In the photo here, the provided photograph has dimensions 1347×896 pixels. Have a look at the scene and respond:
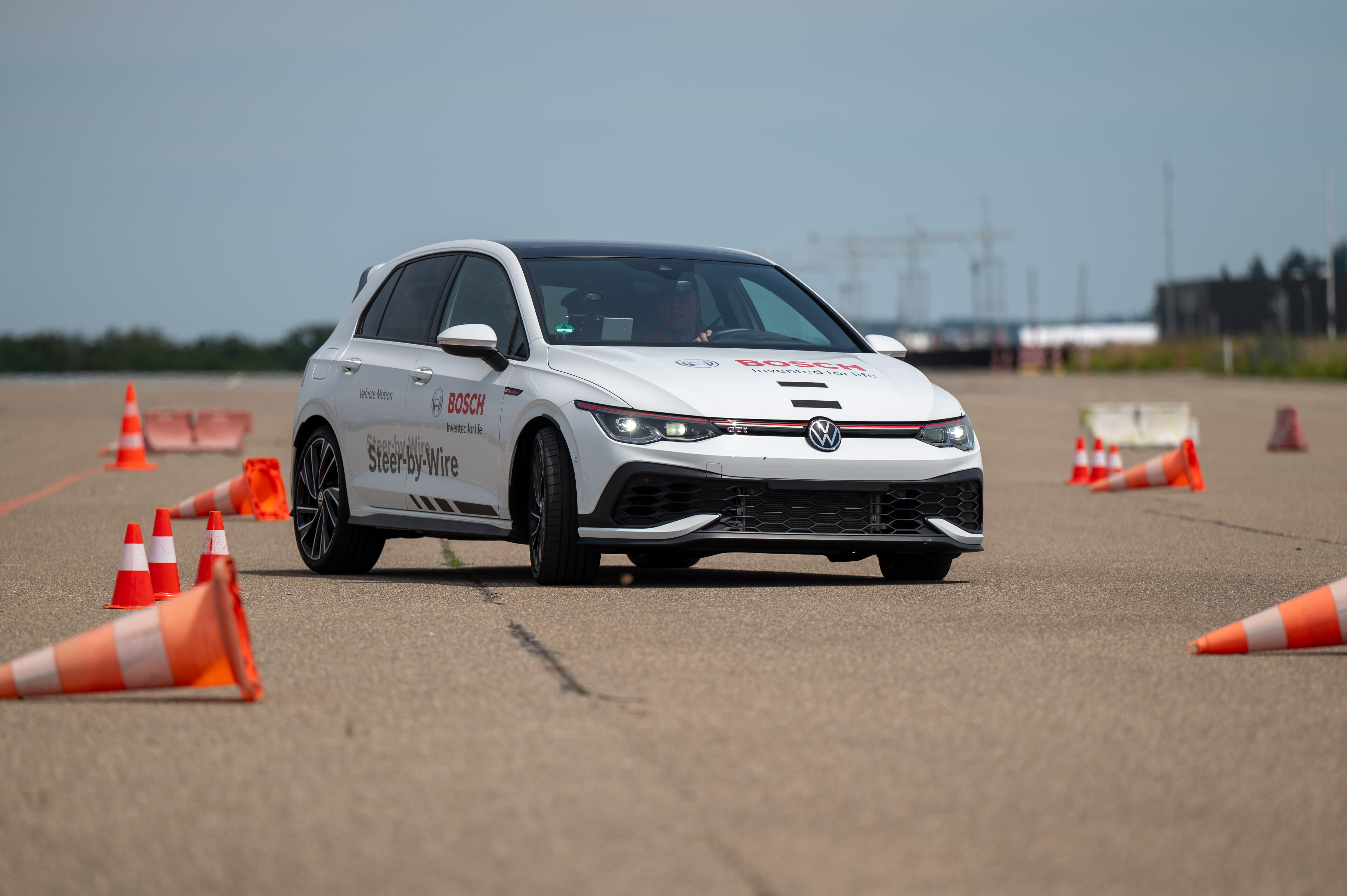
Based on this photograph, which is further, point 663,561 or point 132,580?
point 663,561

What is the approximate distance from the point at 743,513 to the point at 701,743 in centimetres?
346

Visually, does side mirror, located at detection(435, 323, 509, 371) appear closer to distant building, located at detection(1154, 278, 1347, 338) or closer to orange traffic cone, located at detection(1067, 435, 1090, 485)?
orange traffic cone, located at detection(1067, 435, 1090, 485)

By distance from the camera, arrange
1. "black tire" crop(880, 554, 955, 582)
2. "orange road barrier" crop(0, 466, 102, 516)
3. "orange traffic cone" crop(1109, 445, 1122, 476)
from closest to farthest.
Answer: "black tire" crop(880, 554, 955, 582), "orange road barrier" crop(0, 466, 102, 516), "orange traffic cone" crop(1109, 445, 1122, 476)

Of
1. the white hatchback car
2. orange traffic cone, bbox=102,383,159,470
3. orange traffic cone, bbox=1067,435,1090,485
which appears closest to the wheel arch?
the white hatchback car

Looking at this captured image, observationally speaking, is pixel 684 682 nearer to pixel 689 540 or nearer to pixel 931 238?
pixel 689 540

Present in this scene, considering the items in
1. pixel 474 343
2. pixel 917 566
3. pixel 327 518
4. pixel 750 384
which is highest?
pixel 474 343

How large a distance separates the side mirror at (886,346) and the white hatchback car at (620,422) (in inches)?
0.9

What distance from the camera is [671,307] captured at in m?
10.1

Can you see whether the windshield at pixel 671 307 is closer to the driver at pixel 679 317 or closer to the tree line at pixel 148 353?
the driver at pixel 679 317

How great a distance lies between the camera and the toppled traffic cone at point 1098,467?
59.9ft

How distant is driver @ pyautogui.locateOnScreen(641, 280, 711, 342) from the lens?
991 centimetres

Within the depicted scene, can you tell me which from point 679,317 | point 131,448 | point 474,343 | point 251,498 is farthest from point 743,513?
point 131,448

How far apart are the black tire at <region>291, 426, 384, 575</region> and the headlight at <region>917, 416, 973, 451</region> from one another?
3.01m

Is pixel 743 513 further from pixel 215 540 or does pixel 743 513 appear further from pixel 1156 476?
pixel 1156 476
